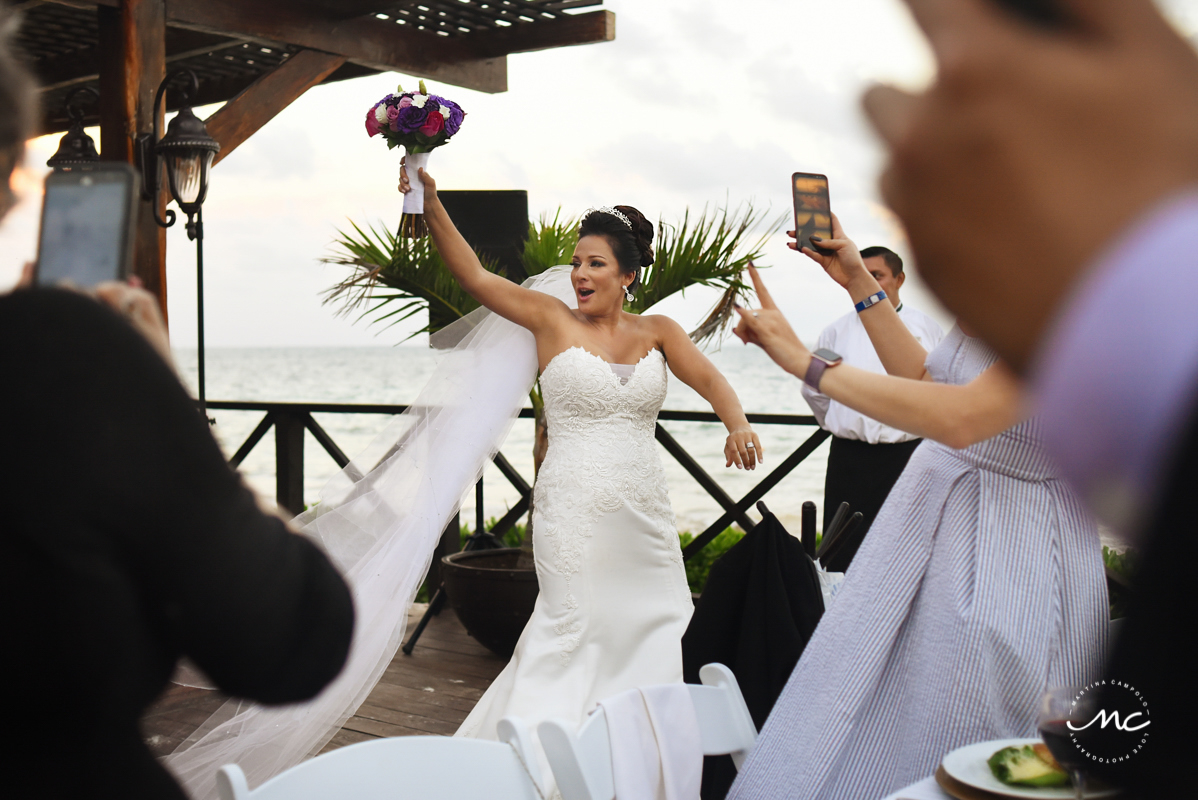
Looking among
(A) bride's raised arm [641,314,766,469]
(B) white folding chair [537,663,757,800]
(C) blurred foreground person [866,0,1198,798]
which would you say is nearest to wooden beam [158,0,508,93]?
(A) bride's raised arm [641,314,766,469]

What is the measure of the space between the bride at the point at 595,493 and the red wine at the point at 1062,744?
7.60 ft

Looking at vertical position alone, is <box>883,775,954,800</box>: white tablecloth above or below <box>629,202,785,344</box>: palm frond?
below

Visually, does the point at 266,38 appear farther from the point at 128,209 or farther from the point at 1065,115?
the point at 1065,115

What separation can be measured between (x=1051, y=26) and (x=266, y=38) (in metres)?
5.54

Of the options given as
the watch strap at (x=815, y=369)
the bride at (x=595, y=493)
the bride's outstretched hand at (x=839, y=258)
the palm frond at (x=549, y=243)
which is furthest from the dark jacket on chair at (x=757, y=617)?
the palm frond at (x=549, y=243)

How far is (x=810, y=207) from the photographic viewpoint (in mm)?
2465

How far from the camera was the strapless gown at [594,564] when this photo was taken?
360 cm

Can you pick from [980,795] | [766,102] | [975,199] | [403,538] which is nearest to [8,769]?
[975,199]

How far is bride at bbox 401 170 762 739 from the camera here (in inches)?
142

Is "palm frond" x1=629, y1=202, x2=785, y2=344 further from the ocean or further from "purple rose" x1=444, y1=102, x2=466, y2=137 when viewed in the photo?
"purple rose" x1=444, y1=102, x2=466, y2=137

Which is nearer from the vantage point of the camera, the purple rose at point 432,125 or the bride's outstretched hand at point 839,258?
the bride's outstretched hand at point 839,258

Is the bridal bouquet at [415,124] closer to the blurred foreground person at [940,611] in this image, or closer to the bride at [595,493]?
the bride at [595,493]

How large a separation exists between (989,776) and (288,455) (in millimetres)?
6435

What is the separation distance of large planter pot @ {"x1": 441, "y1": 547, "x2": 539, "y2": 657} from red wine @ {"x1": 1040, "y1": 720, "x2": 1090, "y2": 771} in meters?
3.69
